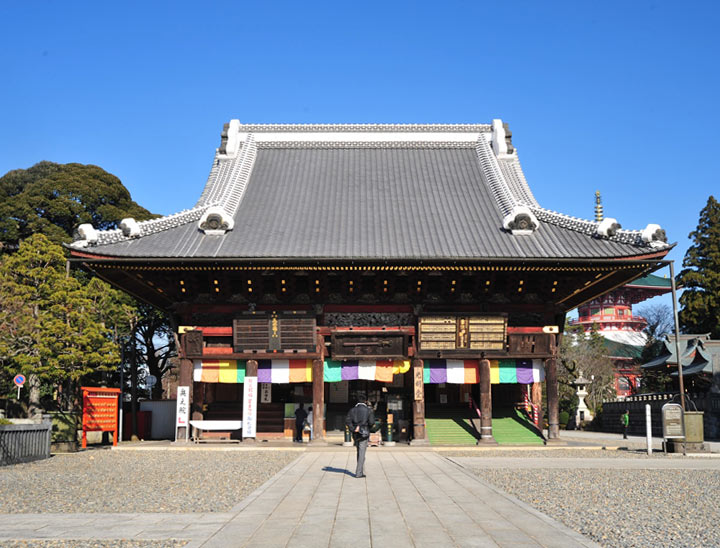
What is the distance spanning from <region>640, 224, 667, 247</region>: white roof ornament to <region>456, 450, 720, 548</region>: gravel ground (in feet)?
27.4

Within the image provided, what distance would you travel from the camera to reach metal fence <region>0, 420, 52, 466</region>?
15.9m

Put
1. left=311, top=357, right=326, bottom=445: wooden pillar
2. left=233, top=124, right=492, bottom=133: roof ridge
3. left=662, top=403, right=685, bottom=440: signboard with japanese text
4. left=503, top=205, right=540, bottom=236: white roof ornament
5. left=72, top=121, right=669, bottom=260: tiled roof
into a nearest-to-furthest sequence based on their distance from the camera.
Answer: left=662, top=403, right=685, bottom=440: signboard with japanese text, left=72, top=121, right=669, bottom=260: tiled roof, left=311, top=357, right=326, bottom=445: wooden pillar, left=503, top=205, right=540, bottom=236: white roof ornament, left=233, top=124, right=492, bottom=133: roof ridge

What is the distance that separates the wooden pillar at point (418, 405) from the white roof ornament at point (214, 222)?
877 cm

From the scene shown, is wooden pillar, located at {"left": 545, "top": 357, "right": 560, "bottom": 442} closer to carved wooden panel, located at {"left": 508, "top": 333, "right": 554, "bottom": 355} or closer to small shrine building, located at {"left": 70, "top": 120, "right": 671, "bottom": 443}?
small shrine building, located at {"left": 70, "top": 120, "right": 671, "bottom": 443}

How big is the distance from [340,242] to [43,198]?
23.6 metres

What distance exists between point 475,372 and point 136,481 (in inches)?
528

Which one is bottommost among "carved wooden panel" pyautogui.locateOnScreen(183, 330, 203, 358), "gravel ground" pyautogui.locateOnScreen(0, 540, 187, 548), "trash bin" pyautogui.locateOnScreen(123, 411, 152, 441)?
"trash bin" pyautogui.locateOnScreen(123, 411, 152, 441)

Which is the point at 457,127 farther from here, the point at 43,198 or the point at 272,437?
the point at 43,198

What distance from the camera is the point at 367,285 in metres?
22.6

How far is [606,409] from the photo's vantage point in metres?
39.2

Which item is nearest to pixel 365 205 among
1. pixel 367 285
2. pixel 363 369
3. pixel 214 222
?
pixel 367 285

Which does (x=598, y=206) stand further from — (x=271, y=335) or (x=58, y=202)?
(x=58, y=202)

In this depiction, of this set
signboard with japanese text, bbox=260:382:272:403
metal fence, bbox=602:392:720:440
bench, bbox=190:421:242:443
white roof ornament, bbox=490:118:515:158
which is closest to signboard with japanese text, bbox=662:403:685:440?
metal fence, bbox=602:392:720:440

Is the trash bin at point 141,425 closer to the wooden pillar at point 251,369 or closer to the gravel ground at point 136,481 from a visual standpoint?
the gravel ground at point 136,481
